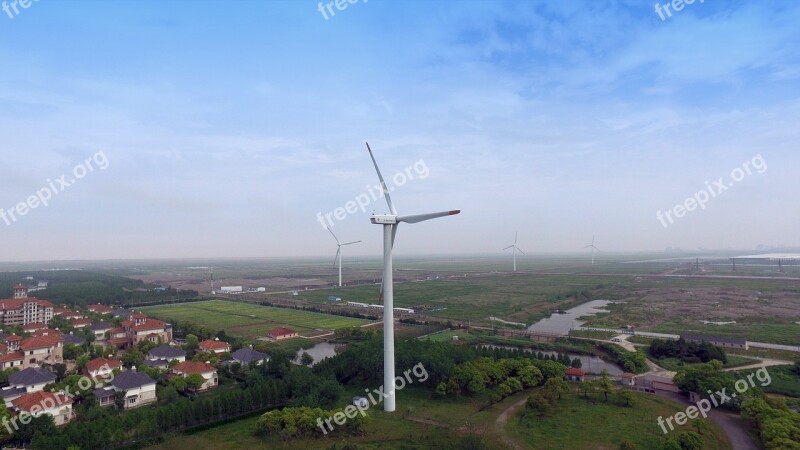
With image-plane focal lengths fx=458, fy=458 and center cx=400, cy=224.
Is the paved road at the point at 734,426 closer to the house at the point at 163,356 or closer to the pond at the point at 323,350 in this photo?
the pond at the point at 323,350

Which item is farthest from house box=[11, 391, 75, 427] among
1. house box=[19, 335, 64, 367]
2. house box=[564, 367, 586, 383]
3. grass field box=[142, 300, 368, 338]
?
house box=[564, 367, 586, 383]

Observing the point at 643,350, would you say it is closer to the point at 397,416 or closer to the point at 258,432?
the point at 397,416

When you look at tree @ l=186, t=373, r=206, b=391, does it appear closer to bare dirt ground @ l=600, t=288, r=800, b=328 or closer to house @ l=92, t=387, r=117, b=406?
house @ l=92, t=387, r=117, b=406

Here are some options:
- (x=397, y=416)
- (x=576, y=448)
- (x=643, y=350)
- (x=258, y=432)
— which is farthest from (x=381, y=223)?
(x=643, y=350)

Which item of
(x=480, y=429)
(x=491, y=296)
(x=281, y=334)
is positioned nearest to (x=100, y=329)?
(x=281, y=334)

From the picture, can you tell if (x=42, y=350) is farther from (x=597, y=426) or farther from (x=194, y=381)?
(x=597, y=426)

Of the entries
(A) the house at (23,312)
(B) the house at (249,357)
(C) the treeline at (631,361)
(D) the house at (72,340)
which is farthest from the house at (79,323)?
(C) the treeline at (631,361)
